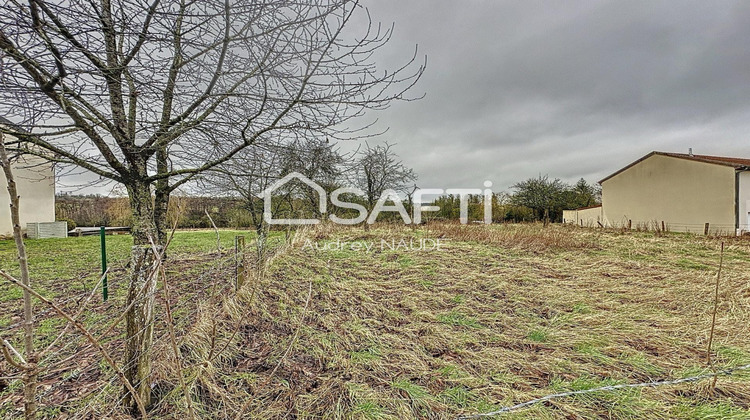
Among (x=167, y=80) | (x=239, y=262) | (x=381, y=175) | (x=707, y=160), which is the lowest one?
(x=239, y=262)

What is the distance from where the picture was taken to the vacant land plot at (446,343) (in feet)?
6.45

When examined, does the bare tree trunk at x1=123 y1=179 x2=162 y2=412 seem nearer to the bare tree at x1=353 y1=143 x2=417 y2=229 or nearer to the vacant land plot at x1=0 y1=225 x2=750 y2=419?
the vacant land plot at x1=0 y1=225 x2=750 y2=419

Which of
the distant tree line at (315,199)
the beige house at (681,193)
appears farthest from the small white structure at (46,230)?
the beige house at (681,193)

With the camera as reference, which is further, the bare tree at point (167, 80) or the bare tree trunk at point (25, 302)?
the bare tree at point (167, 80)

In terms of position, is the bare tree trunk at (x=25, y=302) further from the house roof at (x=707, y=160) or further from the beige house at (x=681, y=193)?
the house roof at (x=707, y=160)

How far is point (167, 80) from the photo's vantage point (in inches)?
75.7

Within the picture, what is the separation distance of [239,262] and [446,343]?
2.89 m

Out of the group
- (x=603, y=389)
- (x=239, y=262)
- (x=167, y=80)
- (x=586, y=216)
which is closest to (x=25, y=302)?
(x=167, y=80)

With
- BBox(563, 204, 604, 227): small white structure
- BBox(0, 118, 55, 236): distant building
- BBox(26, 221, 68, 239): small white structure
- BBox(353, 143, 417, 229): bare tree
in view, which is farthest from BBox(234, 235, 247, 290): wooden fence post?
BBox(563, 204, 604, 227): small white structure

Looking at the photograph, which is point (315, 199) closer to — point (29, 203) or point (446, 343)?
point (446, 343)

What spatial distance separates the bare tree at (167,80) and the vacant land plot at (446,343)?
758 mm

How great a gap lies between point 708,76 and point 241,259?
17.4 meters

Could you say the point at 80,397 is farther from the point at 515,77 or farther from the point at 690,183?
the point at 690,183

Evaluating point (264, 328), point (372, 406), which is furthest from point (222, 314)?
point (372, 406)
